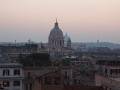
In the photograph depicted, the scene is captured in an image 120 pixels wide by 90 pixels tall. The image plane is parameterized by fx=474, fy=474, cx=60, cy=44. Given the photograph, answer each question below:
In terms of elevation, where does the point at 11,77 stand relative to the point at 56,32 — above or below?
below

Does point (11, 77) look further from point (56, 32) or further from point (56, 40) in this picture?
point (56, 32)

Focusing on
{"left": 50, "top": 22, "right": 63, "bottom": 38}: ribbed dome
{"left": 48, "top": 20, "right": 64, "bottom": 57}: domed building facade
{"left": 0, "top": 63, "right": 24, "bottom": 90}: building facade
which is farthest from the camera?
{"left": 50, "top": 22, "right": 63, "bottom": 38}: ribbed dome

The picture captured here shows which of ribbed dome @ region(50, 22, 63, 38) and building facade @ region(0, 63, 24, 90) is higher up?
ribbed dome @ region(50, 22, 63, 38)

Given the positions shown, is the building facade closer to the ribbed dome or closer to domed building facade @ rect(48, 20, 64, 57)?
domed building facade @ rect(48, 20, 64, 57)

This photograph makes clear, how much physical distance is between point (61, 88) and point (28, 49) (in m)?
95.1

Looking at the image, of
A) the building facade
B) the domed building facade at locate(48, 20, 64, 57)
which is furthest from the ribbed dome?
the building facade

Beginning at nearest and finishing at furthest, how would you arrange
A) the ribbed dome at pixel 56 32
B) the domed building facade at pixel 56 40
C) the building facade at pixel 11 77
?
the building facade at pixel 11 77 < the domed building facade at pixel 56 40 < the ribbed dome at pixel 56 32

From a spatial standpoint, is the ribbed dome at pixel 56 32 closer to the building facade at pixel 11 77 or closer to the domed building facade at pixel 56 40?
the domed building facade at pixel 56 40

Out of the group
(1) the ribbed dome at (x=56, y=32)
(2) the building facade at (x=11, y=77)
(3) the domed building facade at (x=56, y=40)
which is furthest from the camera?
(1) the ribbed dome at (x=56, y=32)

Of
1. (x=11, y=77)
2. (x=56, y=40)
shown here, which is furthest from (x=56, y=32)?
(x=11, y=77)

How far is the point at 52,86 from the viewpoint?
2634cm

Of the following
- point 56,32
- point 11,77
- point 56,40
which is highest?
point 56,32

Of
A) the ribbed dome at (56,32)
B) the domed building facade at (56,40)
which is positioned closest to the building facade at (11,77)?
the domed building facade at (56,40)

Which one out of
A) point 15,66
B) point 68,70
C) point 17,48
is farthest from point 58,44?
point 15,66
